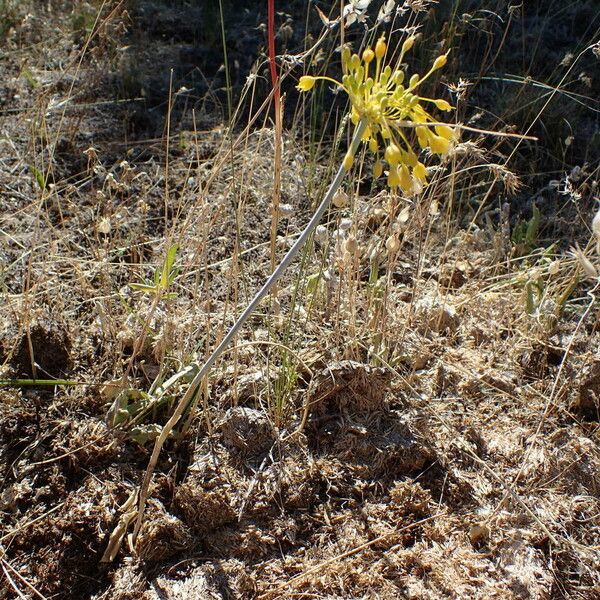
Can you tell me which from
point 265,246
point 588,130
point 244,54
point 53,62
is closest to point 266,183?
point 265,246

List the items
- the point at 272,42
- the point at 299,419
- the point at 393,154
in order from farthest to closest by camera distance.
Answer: the point at 299,419
the point at 272,42
the point at 393,154

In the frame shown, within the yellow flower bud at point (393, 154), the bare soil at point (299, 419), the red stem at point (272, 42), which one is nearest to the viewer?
the yellow flower bud at point (393, 154)

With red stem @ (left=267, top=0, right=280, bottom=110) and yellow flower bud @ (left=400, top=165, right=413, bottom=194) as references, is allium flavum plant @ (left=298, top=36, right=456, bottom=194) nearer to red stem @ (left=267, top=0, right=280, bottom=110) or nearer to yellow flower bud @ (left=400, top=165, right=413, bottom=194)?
yellow flower bud @ (left=400, top=165, right=413, bottom=194)

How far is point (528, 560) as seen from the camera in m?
1.60

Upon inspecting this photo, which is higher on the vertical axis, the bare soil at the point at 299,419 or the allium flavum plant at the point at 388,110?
the allium flavum plant at the point at 388,110

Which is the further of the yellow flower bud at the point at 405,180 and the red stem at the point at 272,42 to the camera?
the red stem at the point at 272,42

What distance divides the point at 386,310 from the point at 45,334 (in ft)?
2.89

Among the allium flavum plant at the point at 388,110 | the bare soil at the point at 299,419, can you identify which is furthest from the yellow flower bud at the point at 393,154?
the bare soil at the point at 299,419

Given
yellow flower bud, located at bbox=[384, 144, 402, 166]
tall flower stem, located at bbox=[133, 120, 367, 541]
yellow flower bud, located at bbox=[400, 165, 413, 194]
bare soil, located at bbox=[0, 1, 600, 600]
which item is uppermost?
yellow flower bud, located at bbox=[384, 144, 402, 166]

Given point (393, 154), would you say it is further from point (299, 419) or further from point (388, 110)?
point (299, 419)

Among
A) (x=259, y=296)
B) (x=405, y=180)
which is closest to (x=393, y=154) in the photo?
(x=405, y=180)

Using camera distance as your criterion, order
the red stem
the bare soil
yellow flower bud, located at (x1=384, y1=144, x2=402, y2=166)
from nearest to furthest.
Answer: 1. yellow flower bud, located at (x1=384, y1=144, x2=402, y2=166)
2. the red stem
3. the bare soil

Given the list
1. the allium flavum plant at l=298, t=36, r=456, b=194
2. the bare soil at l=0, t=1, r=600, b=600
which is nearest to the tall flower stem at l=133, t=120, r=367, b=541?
the allium flavum plant at l=298, t=36, r=456, b=194

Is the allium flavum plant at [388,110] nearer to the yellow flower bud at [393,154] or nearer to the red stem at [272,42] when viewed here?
the yellow flower bud at [393,154]
